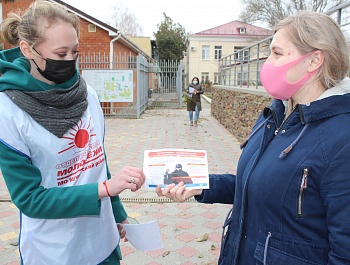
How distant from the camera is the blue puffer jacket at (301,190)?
49.8 inches

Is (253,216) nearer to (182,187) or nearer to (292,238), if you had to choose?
(292,238)

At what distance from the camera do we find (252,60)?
920 cm

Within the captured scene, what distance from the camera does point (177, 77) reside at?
18625 mm

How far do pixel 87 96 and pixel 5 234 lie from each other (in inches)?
116

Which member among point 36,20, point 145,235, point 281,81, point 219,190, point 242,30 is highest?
point 242,30

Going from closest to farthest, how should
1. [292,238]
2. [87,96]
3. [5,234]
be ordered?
[292,238] → [87,96] → [5,234]

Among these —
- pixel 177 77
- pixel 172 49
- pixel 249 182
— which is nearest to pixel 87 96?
pixel 249 182

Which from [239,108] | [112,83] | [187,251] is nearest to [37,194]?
[187,251]

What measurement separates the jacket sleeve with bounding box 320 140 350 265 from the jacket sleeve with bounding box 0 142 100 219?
97 centimetres

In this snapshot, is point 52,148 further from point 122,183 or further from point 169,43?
point 169,43

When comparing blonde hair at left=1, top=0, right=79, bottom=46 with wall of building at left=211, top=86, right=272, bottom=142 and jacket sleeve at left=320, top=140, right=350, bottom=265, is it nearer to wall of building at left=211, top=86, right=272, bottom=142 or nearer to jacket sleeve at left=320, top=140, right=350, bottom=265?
jacket sleeve at left=320, top=140, right=350, bottom=265

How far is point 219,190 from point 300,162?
0.69 m

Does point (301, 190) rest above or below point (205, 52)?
below

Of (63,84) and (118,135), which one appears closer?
(63,84)
